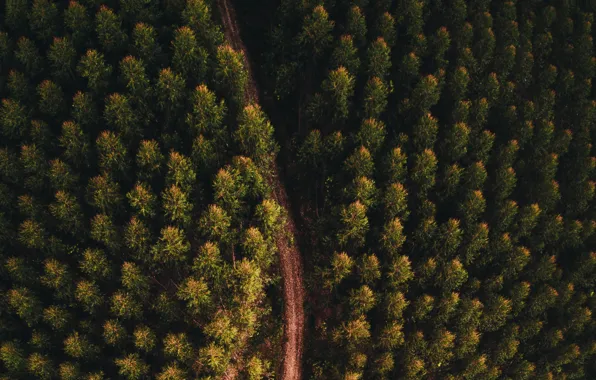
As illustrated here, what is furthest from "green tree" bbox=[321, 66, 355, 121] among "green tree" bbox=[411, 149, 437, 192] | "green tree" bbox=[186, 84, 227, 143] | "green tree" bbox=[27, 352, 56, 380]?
"green tree" bbox=[27, 352, 56, 380]

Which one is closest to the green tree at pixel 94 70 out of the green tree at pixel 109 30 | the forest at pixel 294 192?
the forest at pixel 294 192

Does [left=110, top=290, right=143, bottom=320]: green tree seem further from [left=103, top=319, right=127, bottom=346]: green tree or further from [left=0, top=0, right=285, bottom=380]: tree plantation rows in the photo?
[left=103, top=319, right=127, bottom=346]: green tree

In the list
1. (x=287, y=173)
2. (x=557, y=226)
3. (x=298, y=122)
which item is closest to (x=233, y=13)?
(x=298, y=122)

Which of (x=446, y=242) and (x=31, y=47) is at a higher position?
(x=31, y=47)

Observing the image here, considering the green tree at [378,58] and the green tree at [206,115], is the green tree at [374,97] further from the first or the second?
the green tree at [206,115]

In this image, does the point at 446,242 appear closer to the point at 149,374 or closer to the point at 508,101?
the point at 508,101

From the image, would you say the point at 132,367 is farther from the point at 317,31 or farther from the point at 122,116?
the point at 317,31
